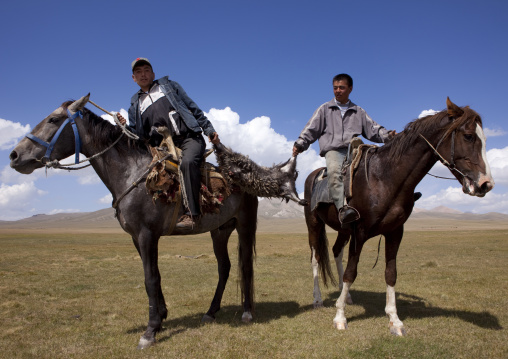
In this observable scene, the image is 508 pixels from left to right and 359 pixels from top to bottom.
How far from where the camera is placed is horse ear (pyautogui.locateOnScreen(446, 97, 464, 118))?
5060 millimetres

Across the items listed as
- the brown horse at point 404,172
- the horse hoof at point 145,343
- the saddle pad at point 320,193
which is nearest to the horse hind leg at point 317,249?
the saddle pad at point 320,193

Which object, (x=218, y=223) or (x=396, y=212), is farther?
(x=218, y=223)

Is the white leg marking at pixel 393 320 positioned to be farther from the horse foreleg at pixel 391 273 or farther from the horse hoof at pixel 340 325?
the horse hoof at pixel 340 325

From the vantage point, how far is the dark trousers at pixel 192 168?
5.30m

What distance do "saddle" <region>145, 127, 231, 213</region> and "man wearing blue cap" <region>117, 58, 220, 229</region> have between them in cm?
16

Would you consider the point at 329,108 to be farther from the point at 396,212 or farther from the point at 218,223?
the point at 218,223

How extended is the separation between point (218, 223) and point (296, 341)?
7.52 ft

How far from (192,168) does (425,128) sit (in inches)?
147

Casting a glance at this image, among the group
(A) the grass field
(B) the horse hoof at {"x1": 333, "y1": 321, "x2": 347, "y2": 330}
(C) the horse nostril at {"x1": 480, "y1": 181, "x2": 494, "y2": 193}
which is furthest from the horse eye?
(B) the horse hoof at {"x1": 333, "y1": 321, "x2": 347, "y2": 330}

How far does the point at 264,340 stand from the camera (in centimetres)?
509

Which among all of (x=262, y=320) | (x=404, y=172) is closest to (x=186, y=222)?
(x=262, y=320)

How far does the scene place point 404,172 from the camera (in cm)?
549

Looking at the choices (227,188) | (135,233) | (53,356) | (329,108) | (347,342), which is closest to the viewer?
(53,356)

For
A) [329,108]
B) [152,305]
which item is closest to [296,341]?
[152,305]
